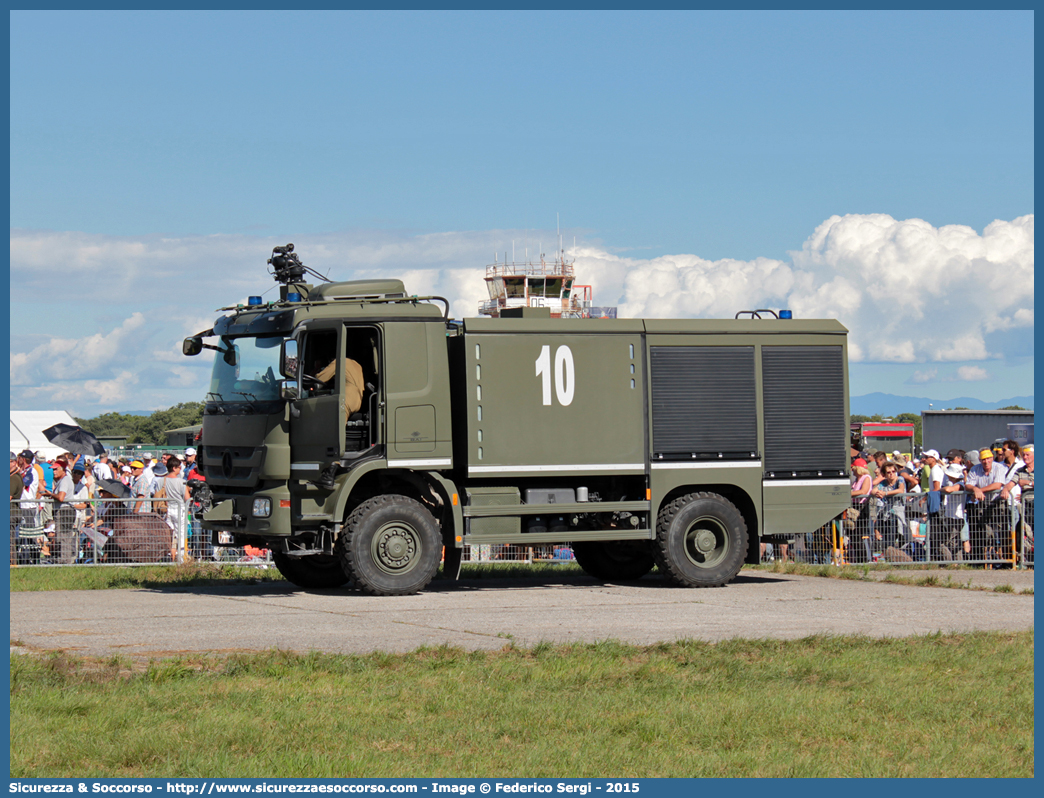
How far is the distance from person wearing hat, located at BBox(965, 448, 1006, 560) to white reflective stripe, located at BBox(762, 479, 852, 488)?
4057 mm

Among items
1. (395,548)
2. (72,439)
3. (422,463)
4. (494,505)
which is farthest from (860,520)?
(72,439)

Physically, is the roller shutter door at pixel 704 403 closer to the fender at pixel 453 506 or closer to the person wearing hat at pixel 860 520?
the fender at pixel 453 506

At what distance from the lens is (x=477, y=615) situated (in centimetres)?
1270

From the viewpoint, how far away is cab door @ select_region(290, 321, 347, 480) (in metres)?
14.1

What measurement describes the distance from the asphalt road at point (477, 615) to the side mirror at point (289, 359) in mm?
2511

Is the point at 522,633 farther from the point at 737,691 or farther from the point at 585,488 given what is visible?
the point at 585,488

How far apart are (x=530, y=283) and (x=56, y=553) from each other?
10649cm

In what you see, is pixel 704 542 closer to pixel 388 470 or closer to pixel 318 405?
pixel 388 470

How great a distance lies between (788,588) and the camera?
15.7 meters

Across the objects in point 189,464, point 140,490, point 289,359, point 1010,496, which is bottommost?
point 1010,496

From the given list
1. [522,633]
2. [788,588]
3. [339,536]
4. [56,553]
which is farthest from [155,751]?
[56,553]

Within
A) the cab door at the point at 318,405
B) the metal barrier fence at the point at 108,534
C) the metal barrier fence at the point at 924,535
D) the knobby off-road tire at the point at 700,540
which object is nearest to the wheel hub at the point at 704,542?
the knobby off-road tire at the point at 700,540

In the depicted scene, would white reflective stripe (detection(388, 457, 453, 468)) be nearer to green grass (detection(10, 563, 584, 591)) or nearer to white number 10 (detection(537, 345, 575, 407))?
white number 10 (detection(537, 345, 575, 407))

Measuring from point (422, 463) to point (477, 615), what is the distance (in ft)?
7.70
